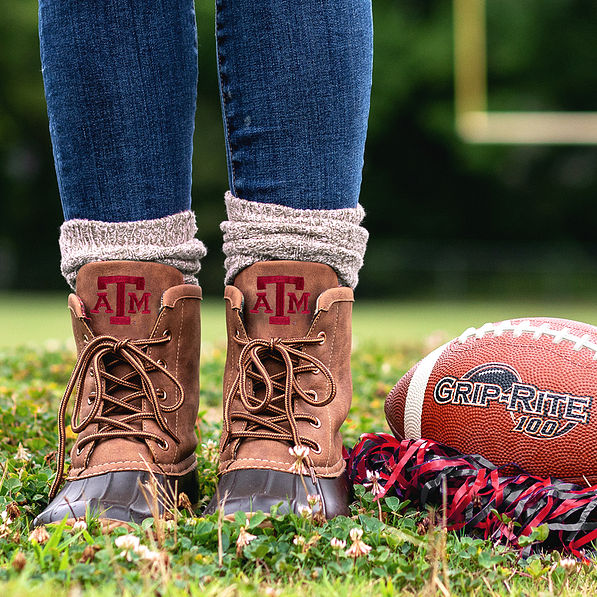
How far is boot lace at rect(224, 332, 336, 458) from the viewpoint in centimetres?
151

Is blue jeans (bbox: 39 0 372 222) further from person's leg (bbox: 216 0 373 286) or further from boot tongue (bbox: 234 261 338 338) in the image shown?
boot tongue (bbox: 234 261 338 338)

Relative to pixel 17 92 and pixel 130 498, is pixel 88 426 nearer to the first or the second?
pixel 130 498

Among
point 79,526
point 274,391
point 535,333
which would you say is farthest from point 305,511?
point 535,333

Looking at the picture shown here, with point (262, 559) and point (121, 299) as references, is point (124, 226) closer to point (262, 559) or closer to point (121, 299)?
point (121, 299)

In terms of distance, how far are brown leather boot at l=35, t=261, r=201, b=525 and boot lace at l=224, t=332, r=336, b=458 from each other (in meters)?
0.13

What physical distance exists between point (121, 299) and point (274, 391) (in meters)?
0.36

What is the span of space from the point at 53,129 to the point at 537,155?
74.9 ft

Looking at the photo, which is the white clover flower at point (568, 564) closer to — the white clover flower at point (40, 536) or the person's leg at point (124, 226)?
the person's leg at point (124, 226)

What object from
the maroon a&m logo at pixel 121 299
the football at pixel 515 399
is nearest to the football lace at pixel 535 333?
the football at pixel 515 399

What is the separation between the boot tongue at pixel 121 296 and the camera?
157cm

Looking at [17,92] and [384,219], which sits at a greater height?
[17,92]

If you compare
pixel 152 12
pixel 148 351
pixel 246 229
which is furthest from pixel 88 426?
pixel 152 12

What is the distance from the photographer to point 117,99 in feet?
5.03

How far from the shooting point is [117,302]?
1569mm
